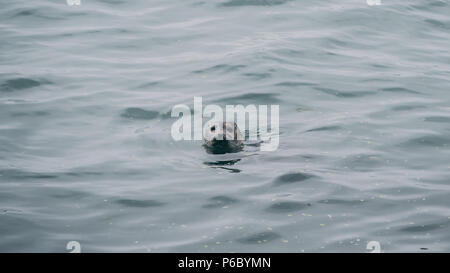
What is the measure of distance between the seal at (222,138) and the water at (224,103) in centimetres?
20

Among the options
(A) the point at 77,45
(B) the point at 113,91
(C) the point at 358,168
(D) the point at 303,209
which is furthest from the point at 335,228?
A: (A) the point at 77,45

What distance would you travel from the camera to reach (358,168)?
11.6m

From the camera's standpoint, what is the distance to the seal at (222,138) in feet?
40.5

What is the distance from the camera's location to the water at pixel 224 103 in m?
9.75

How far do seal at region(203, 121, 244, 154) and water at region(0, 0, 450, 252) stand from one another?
20 cm

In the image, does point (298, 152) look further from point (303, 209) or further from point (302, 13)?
point (302, 13)

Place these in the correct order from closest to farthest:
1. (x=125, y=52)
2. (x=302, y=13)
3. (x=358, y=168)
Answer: (x=358, y=168), (x=125, y=52), (x=302, y=13)

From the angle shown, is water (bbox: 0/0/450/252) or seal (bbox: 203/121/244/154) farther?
seal (bbox: 203/121/244/154)

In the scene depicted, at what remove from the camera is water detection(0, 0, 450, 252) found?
32.0ft

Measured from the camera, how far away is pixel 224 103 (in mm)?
14648

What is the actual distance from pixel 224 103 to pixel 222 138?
240cm

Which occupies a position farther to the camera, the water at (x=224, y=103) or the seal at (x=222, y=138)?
the seal at (x=222, y=138)
